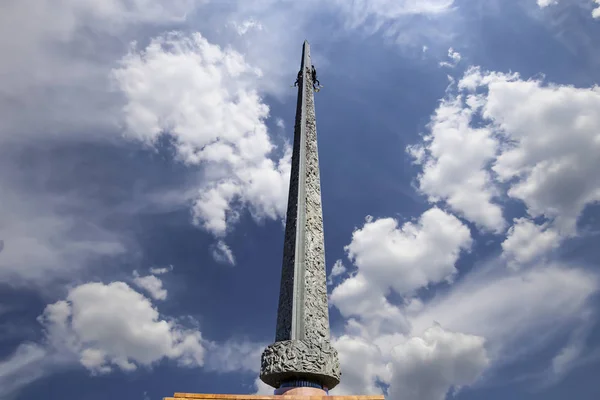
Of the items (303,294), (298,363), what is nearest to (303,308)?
(303,294)

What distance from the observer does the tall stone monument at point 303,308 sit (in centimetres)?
921

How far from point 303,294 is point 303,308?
35cm

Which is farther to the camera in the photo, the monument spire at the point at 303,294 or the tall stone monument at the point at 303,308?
the monument spire at the point at 303,294

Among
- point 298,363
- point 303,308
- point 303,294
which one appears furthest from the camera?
point 303,294

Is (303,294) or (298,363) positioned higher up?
(303,294)

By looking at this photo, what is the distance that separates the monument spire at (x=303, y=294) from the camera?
30.6 feet

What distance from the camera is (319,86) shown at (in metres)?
16.3

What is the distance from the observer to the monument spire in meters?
9.34

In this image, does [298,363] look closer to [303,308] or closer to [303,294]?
[303,308]

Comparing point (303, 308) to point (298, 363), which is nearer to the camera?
point (298, 363)

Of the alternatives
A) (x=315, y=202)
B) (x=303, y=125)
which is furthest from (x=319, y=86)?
(x=315, y=202)

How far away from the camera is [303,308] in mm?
10273

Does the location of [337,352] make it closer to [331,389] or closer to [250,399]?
[331,389]

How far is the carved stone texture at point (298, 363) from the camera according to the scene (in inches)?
362
